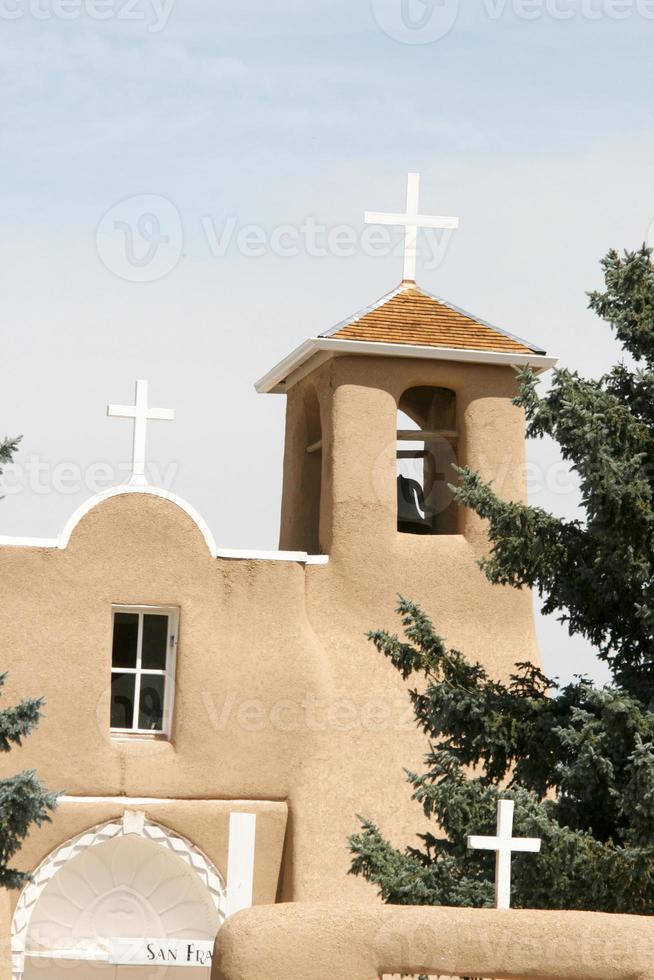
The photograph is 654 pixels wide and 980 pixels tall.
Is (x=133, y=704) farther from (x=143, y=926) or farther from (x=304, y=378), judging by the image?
(x=304, y=378)

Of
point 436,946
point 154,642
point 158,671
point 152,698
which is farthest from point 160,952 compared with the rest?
point 436,946

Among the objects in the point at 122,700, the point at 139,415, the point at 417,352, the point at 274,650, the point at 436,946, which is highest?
the point at 417,352

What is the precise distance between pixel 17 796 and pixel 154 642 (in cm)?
→ 567

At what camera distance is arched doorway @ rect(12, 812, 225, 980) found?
1639 cm

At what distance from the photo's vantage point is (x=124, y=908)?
16.7 metres

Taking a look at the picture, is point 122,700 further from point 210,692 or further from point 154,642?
point 210,692

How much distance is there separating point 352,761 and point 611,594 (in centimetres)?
482

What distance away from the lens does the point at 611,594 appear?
12.8 meters

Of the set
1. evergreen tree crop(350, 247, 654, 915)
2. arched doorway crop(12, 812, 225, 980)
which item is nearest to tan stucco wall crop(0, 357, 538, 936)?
arched doorway crop(12, 812, 225, 980)

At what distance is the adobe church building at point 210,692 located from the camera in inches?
648

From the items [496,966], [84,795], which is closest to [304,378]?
[84,795]

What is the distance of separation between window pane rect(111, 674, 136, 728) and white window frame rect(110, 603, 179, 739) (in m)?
0.07

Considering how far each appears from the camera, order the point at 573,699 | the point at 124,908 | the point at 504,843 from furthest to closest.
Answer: the point at 124,908, the point at 573,699, the point at 504,843

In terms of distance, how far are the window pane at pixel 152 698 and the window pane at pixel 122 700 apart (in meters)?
0.11
